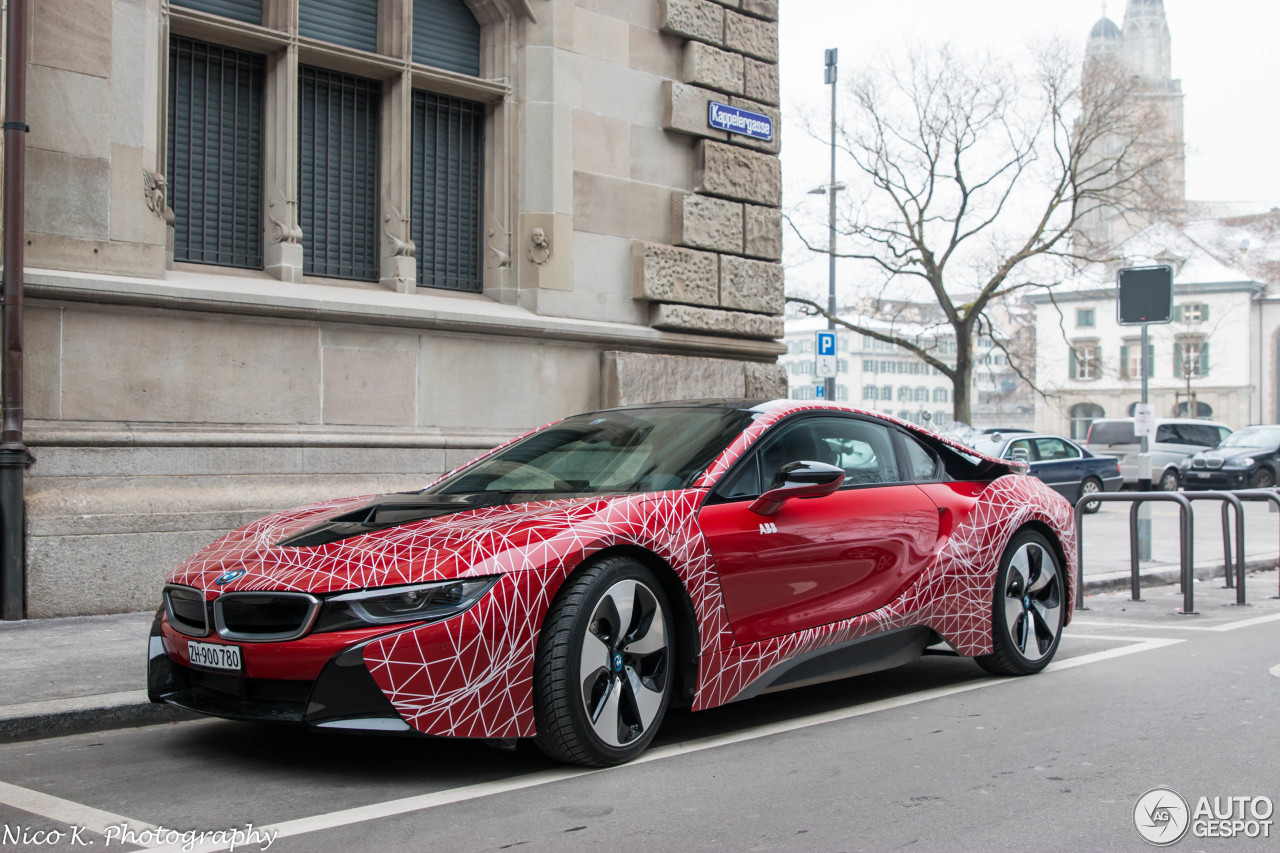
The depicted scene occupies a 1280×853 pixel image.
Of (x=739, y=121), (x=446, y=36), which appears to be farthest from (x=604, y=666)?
(x=739, y=121)

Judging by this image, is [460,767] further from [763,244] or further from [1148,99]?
[1148,99]

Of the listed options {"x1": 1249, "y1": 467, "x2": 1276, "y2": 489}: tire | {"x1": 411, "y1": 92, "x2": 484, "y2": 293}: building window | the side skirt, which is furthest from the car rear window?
the side skirt

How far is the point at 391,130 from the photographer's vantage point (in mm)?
10609

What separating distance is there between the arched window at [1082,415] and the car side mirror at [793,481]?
90411 millimetres

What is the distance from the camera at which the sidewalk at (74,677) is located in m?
5.14

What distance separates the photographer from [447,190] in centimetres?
1123

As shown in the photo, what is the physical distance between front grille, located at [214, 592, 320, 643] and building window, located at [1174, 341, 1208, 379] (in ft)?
240

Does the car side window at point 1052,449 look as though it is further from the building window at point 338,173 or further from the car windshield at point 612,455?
the car windshield at point 612,455

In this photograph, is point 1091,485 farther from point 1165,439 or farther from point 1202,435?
point 1202,435

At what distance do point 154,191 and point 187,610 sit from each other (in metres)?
5.05

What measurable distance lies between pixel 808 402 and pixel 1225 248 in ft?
297

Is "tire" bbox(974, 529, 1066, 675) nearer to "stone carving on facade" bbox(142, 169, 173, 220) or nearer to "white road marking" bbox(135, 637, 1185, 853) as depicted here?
"white road marking" bbox(135, 637, 1185, 853)

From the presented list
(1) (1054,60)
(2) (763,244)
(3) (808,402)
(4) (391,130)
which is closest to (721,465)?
(3) (808,402)

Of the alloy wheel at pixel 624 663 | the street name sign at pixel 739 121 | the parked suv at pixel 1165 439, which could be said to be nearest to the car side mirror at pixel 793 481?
the alloy wheel at pixel 624 663
